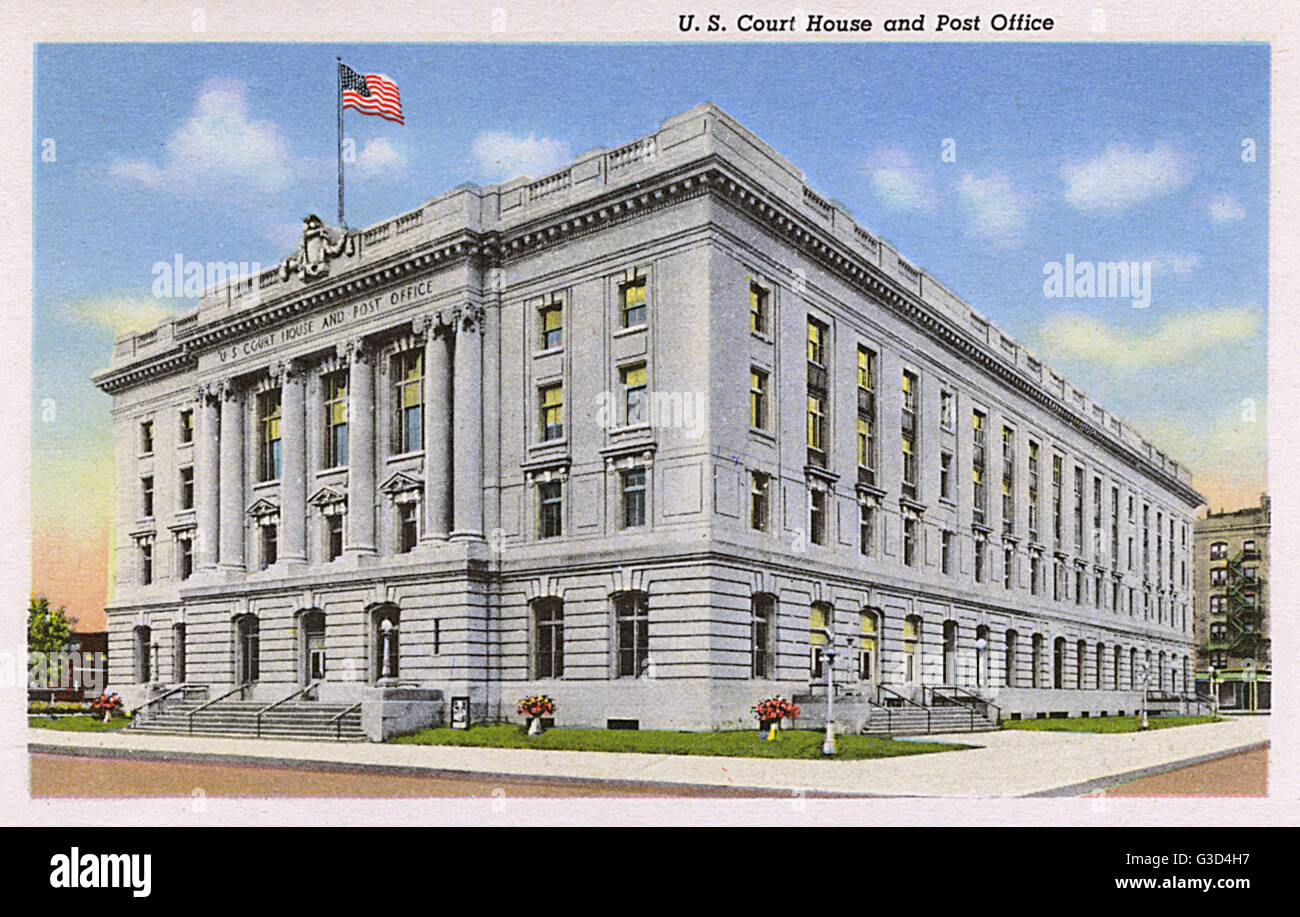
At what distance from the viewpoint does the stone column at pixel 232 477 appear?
44438 millimetres

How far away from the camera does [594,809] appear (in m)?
22.6

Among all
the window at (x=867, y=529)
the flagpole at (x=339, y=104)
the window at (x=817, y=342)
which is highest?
the flagpole at (x=339, y=104)

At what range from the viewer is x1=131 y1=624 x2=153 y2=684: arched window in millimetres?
43844

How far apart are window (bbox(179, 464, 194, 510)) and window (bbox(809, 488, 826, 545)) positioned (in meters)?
21.6

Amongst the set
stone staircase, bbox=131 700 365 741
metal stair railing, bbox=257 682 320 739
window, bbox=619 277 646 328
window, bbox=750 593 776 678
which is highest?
window, bbox=619 277 646 328

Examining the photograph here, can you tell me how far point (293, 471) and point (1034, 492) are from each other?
2645cm

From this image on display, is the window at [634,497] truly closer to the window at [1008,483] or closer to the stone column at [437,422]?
the stone column at [437,422]

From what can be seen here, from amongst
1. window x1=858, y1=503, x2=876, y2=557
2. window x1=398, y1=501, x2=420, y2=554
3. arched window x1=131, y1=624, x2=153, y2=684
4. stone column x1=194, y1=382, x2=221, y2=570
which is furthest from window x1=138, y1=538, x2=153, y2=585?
window x1=858, y1=503, x2=876, y2=557

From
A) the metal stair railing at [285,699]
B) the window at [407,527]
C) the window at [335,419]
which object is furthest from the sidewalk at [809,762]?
the window at [335,419]

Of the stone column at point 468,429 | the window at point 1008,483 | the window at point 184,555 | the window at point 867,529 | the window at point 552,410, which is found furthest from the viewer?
the window at point 1008,483

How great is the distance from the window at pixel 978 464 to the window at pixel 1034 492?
8.00 feet

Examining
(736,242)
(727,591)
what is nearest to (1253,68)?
(736,242)

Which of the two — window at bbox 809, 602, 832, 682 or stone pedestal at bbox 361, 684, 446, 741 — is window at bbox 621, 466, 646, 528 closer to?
window at bbox 809, 602, 832, 682

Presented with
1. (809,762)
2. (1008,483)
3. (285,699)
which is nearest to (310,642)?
(285,699)
